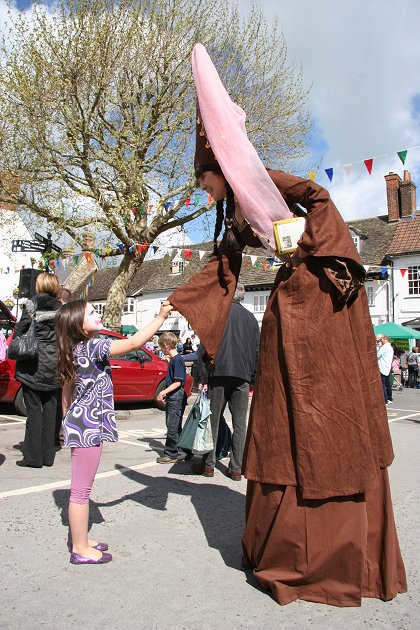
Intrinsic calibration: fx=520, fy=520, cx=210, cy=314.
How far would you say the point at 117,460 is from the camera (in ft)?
19.4

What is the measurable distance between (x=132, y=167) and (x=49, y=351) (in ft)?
31.7

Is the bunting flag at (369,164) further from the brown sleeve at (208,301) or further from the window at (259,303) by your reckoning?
the window at (259,303)

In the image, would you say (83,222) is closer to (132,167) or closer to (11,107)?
(132,167)

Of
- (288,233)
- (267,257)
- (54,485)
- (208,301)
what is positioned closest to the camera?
(288,233)

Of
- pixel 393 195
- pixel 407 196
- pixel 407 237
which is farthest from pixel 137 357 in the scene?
pixel 393 195

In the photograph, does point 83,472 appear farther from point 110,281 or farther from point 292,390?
point 110,281

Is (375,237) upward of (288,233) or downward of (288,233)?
upward

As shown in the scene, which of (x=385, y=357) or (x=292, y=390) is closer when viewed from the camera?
(x=292, y=390)

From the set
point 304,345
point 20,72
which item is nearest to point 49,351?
point 304,345

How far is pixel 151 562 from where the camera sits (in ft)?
9.88

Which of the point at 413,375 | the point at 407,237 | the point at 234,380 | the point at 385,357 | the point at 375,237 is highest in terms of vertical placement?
the point at 375,237

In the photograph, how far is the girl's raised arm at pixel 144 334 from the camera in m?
2.77

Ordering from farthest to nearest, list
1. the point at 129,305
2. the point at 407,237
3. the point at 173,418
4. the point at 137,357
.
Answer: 1. the point at 129,305
2. the point at 407,237
3. the point at 137,357
4. the point at 173,418

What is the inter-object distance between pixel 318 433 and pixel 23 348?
143 inches
